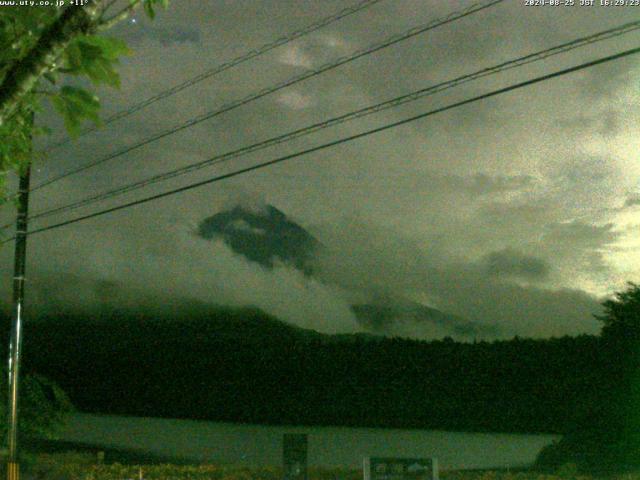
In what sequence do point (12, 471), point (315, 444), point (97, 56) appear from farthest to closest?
point (315, 444) → point (12, 471) → point (97, 56)

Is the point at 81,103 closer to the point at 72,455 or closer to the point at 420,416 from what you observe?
the point at 72,455

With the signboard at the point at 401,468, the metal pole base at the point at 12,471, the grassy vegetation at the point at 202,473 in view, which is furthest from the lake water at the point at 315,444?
the signboard at the point at 401,468

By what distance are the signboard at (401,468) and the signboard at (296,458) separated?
1889 millimetres

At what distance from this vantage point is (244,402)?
59219 millimetres

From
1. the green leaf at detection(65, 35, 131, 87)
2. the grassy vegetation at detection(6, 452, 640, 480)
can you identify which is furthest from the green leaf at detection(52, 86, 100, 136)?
the grassy vegetation at detection(6, 452, 640, 480)

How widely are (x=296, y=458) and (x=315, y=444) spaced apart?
17592mm

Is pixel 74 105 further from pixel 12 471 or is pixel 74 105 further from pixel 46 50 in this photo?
pixel 12 471

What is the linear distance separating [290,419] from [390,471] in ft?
148

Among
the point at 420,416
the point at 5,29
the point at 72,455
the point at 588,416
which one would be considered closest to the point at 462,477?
the point at 588,416

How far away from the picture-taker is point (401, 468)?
12531 millimetres

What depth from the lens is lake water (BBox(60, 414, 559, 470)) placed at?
25.8 meters

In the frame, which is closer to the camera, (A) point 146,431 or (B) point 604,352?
(B) point 604,352

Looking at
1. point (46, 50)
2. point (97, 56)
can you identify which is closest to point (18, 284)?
point (46, 50)

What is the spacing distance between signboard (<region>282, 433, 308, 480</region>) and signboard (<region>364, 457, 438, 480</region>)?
1.89 metres
